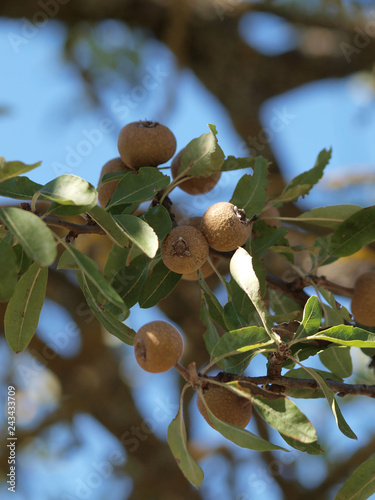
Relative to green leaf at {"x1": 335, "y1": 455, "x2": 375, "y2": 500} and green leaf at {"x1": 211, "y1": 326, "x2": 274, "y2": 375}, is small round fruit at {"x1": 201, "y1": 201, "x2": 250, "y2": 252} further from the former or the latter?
green leaf at {"x1": 335, "y1": 455, "x2": 375, "y2": 500}

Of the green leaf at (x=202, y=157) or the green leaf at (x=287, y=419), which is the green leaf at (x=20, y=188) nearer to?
the green leaf at (x=202, y=157)

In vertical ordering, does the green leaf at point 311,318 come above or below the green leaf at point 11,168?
below

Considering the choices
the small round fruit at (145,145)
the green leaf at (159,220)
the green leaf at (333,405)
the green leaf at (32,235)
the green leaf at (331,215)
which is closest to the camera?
the green leaf at (32,235)

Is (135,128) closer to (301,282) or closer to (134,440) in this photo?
(301,282)

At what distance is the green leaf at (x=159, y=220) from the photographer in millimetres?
1042

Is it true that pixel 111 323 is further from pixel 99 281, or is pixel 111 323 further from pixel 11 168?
pixel 11 168

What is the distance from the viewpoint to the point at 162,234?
1038mm

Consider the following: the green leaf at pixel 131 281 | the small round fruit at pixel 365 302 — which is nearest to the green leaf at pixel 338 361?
the small round fruit at pixel 365 302

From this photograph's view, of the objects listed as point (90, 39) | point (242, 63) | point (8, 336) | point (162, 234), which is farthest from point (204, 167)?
point (90, 39)

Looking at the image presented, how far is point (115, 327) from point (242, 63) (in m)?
2.96

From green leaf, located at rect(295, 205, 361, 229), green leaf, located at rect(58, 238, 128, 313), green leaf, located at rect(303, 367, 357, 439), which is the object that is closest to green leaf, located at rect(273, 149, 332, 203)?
green leaf, located at rect(295, 205, 361, 229)

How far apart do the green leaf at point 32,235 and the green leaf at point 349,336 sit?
473 millimetres

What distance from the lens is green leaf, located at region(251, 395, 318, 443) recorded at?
84cm

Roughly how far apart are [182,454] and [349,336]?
13.9 inches
